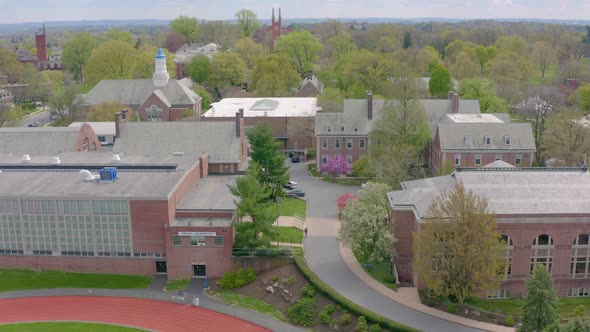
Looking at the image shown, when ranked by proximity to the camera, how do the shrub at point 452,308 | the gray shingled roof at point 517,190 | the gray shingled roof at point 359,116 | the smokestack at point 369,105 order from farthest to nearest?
the gray shingled roof at point 359,116, the smokestack at point 369,105, the gray shingled roof at point 517,190, the shrub at point 452,308

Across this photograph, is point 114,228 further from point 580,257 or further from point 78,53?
point 78,53

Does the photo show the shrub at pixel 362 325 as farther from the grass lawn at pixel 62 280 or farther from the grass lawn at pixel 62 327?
the grass lawn at pixel 62 280

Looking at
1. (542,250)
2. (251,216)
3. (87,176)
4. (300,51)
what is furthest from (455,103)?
(300,51)

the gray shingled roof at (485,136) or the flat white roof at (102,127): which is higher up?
the gray shingled roof at (485,136)

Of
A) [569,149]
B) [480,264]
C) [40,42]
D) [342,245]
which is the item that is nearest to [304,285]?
[342,245]

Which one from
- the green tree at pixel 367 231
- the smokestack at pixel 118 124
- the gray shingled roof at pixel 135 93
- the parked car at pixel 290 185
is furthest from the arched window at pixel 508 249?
the gray shingled roof at pixel 135 93

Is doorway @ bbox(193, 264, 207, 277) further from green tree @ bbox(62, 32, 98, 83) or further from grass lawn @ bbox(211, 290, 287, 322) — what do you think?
green tree @ bbox(62, 32, 98, 83)
